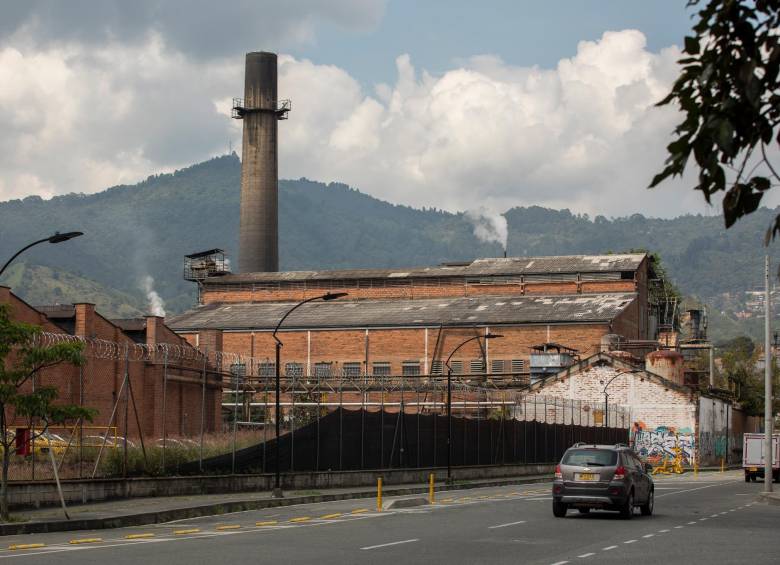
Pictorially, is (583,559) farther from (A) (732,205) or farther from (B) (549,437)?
(B) (549,437)

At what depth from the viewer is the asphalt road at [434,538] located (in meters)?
18.7

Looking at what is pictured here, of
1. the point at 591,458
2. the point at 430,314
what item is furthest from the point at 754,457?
the point at 430,314

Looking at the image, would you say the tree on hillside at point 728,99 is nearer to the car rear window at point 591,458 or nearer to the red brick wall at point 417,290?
the car rear window at point 591,458

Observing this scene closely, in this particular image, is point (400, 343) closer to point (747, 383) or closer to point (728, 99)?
point (747, 383)

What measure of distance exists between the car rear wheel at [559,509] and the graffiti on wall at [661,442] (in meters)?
49.1

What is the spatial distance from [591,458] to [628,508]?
143 centimetres

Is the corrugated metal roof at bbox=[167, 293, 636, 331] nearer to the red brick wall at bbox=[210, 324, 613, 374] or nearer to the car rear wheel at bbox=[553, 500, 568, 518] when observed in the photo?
the red brick wall at bbox=[210, 324, 613, 374]

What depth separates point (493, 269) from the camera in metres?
100

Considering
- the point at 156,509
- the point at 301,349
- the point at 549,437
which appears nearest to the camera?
the point at 156,509

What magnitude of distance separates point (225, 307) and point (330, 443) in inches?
2408

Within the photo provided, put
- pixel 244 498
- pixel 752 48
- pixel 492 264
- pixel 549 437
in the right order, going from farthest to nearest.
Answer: pixel 492 264 → pixel 549 437 → pixel 244 498 → pixel 752 48

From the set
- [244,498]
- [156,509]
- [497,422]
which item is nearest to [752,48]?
[156,509]

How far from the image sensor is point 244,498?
3503 centimetres

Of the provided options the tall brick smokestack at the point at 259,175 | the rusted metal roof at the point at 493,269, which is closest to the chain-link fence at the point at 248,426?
the rusted metal roof at the point at 493,269
